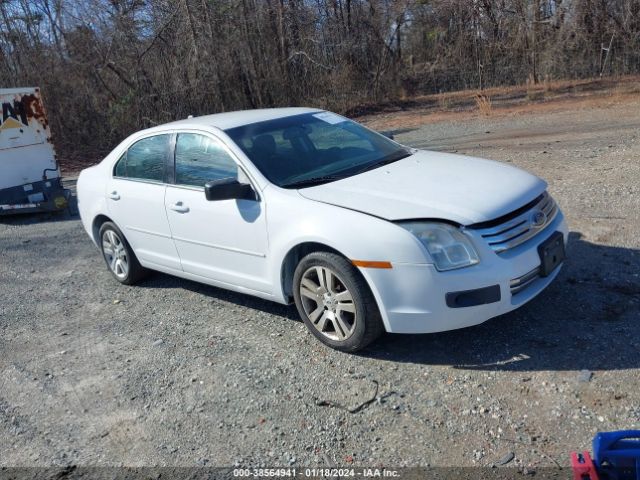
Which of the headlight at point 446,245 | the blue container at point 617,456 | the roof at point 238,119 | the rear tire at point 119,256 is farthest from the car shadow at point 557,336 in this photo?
the rear tire at point 119,256

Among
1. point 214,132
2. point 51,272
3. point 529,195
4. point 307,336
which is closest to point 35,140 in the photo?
point 51,272

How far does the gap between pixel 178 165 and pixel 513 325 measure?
120 inches

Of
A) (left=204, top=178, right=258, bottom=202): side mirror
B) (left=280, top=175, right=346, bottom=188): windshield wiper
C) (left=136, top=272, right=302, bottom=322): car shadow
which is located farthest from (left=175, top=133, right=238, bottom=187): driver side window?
(left=136, top=272, right=302, bottom=322): car shadow

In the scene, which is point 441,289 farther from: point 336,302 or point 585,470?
point 585,470

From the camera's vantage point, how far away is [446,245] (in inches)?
156

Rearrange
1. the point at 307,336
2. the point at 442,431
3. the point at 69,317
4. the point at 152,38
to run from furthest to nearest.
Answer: the point at 152,38
the point at 69,317
the point at 307,336
the point at 442,431

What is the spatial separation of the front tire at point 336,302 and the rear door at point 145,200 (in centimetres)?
161

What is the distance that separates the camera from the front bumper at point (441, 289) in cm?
391

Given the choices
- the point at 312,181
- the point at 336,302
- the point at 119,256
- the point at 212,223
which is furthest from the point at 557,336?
the point at 119,256

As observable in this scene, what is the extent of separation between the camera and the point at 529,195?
4.41 meters

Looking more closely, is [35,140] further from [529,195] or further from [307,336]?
[529,195]

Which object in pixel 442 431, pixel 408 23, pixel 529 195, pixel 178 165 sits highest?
pixel 408 23

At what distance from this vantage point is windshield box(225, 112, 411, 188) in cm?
492

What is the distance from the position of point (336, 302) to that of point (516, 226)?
4.24ft
